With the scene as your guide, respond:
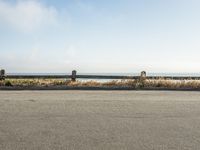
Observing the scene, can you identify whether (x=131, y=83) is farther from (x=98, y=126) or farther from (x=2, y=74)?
(x=98, y=126)

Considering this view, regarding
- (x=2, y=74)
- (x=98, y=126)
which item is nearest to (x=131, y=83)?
(x=2, y=74)

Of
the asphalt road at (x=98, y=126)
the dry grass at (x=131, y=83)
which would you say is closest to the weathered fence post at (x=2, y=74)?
the dry grass at (x=131, y=83)

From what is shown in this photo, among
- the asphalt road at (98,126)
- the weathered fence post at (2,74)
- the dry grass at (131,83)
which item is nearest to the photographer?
the asphalt road at (98,126)

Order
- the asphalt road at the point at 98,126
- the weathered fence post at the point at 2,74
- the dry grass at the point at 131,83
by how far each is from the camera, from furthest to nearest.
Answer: the weathered fence post at the point at 2,74 < the dry grass at the point at 131,83 < the asphalt road at the point at 98,126

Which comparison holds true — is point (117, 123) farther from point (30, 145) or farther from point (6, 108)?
point (6, 108)

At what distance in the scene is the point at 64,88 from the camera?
854 inches

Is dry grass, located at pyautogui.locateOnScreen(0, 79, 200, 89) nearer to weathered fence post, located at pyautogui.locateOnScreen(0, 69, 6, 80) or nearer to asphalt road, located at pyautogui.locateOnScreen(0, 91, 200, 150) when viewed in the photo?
weathered fence post, located at pyautogui.locateOnScreen(0, 69, 6, 80)

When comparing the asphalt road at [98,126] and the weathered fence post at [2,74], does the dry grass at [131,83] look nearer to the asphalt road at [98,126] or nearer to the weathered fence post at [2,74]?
the weathered fence post at [2,74]

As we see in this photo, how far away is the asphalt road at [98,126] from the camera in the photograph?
310 inches

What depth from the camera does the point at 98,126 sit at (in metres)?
9.47

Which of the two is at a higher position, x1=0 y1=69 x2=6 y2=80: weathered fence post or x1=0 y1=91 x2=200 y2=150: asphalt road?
x1=0 y1=69 x2=6 y2=80: weathered fence post

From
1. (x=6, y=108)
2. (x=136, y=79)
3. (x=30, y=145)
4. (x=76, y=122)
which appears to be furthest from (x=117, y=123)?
(x=136, y=79)

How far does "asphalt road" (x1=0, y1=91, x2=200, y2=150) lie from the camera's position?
786cm

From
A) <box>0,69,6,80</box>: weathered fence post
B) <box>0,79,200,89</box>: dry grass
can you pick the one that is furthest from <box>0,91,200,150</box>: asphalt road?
<box>0,69,6,80</box>: weathered fence post
